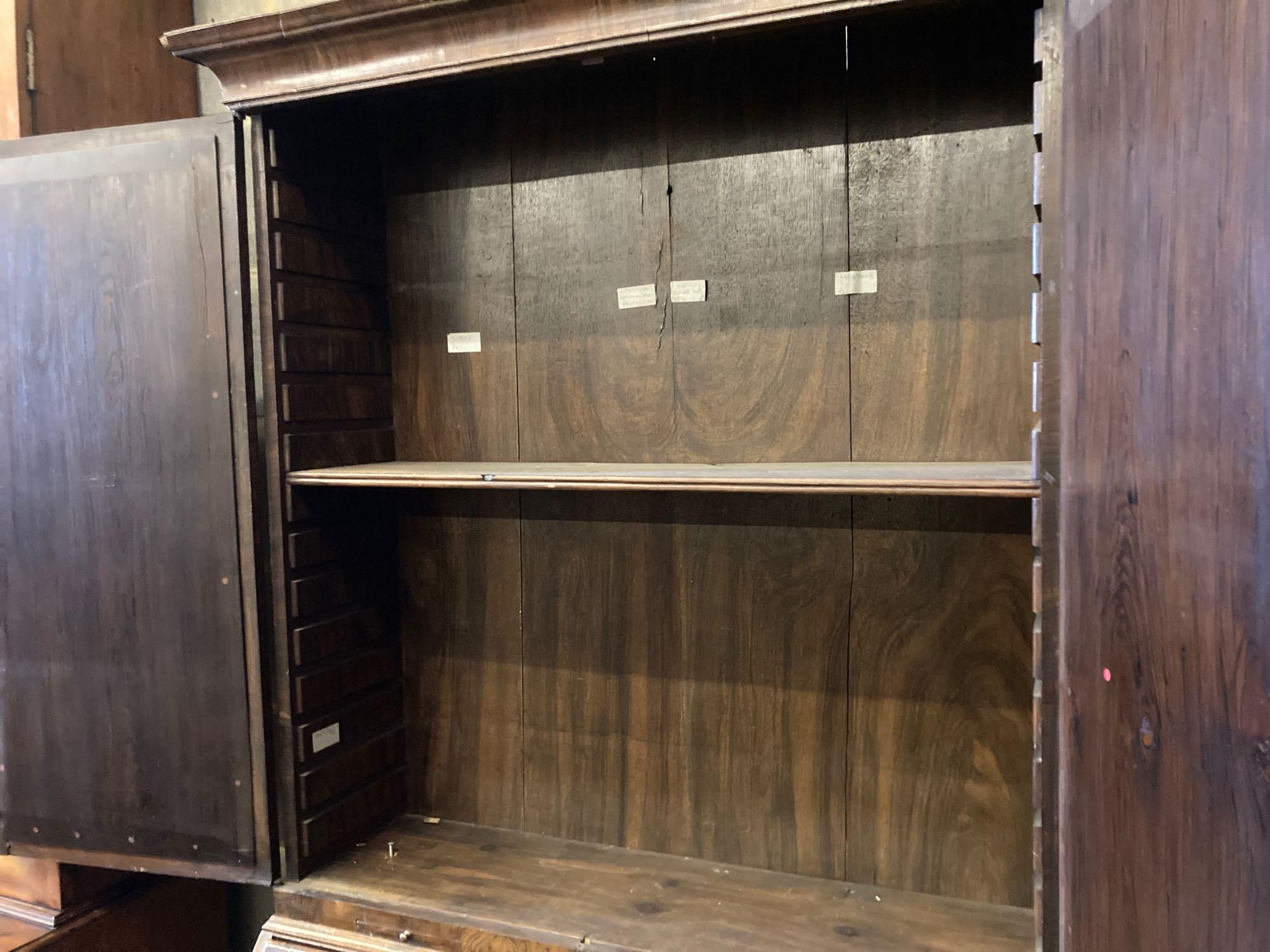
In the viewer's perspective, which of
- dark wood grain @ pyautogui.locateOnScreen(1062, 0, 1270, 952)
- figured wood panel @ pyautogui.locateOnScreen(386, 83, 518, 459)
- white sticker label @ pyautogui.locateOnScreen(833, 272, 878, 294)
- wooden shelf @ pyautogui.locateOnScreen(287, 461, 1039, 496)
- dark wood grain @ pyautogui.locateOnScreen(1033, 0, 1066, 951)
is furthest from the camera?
figured wood panel @ pyautogui.locateOnScreen(386, 83, 518, 459)

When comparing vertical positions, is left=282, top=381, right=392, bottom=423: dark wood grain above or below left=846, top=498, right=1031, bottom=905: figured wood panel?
above

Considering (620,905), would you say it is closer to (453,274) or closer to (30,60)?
(453,274)

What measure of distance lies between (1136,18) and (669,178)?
857mm

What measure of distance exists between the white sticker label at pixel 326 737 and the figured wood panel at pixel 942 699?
34.9 inches

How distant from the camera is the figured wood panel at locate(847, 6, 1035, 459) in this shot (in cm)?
135

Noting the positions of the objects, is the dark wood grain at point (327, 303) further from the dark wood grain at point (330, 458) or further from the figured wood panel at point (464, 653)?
the figured wood panel at point (464, 653)

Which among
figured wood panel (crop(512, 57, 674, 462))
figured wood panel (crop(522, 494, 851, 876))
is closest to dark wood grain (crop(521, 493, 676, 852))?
figured wood panel (crop(522, 494, 851, 876))

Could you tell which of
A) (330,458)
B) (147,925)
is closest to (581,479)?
(330,458)

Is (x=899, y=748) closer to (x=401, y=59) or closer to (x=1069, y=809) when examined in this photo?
(x=1069, y=809)

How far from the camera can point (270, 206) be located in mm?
1454

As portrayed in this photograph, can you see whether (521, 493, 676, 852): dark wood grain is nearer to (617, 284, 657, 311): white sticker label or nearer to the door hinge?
(617, 284, 657, 311): white sticker label

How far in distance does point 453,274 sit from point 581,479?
620mm

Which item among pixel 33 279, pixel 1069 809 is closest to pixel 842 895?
pixel 1069 809

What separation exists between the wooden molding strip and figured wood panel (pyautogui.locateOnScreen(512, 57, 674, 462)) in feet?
1.01
